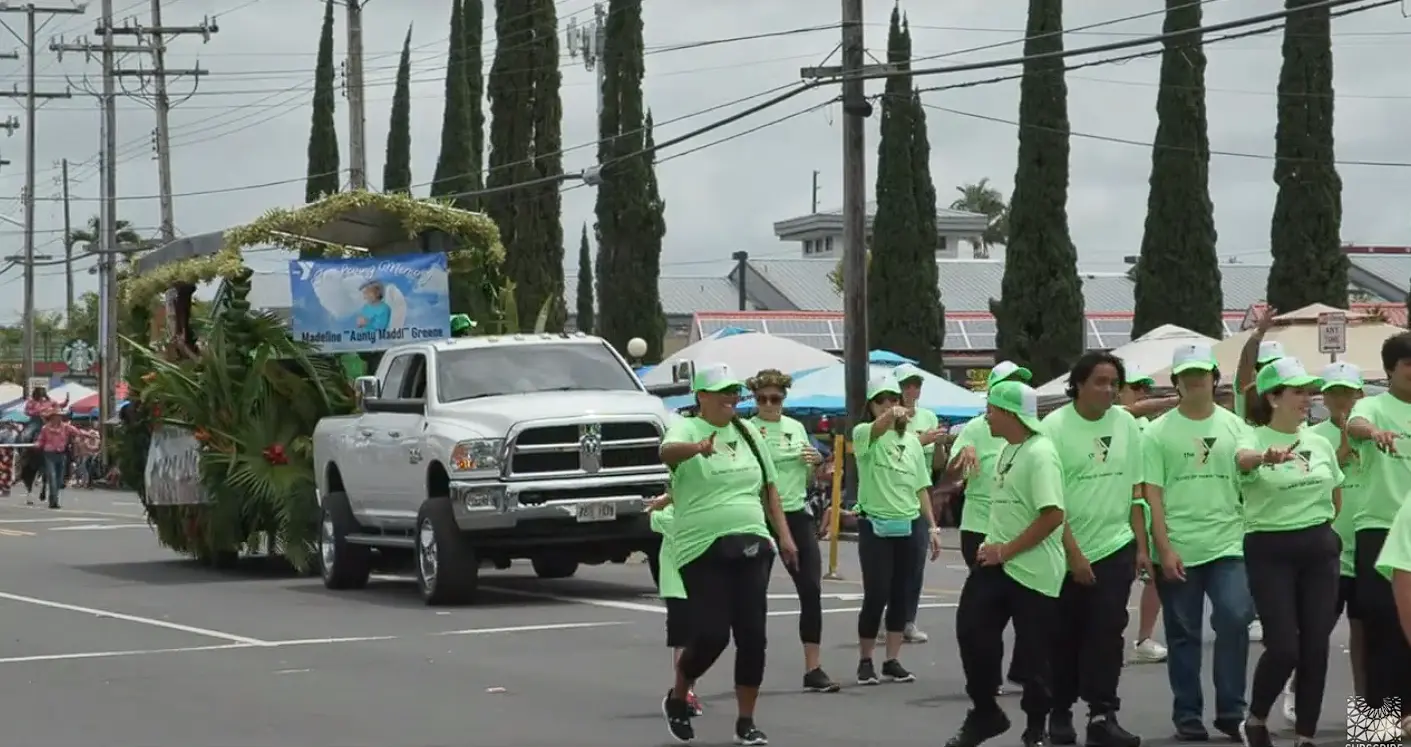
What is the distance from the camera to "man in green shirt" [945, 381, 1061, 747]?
31.5 ft

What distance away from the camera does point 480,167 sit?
63.9 m

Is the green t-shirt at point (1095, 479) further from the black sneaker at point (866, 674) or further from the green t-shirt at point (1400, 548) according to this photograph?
the green t-shirt at point (1400, 548)

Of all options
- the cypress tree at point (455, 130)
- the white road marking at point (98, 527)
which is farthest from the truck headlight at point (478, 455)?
the cypress tree at point (455, 130)

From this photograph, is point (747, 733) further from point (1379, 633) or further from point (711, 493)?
point (1379, 633)

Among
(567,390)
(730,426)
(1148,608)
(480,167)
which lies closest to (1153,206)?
(480,167)

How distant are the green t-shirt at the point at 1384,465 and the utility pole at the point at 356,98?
90.8 feet

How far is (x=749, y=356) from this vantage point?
117 feet

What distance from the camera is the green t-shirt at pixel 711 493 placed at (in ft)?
35.0

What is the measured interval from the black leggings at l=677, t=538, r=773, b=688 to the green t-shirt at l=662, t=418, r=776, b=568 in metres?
0.10

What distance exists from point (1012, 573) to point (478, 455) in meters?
8.98

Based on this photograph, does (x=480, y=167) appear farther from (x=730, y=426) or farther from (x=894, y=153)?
(x=730, y=426)

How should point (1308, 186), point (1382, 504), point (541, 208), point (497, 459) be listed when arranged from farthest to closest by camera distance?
1. point (541, 208)
2. point (1308, 186)
3. point (497, 459)
4. point (1382, 504)

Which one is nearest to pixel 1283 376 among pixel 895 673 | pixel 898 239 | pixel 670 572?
pixel 670 572

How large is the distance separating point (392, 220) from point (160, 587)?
14.6 feet
